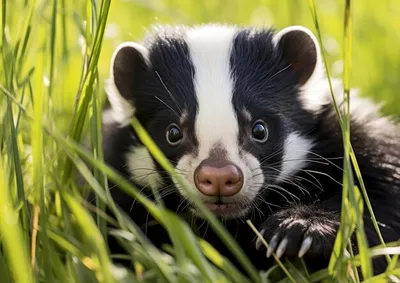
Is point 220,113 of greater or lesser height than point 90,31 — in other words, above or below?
below

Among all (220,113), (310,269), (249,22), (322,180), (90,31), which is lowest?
(310,269)

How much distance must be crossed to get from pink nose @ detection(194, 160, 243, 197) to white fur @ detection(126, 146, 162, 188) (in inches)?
26.9

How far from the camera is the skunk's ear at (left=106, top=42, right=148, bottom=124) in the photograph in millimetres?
4672

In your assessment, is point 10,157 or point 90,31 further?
point 90,31

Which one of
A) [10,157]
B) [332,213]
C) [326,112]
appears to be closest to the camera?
[10,157]

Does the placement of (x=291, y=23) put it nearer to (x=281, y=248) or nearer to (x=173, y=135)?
(x=173, y=135)

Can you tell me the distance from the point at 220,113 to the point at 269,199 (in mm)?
479

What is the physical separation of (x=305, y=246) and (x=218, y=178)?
432mm

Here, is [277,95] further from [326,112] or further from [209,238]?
[209,238]

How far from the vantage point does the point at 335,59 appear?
663 centimetres

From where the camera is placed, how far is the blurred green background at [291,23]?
243 inches

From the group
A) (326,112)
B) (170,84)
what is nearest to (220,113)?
(170,84)

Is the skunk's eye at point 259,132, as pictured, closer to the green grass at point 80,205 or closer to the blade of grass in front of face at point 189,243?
the green grass at point 80,205

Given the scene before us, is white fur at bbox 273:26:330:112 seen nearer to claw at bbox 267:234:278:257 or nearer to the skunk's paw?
the skunk's paw
